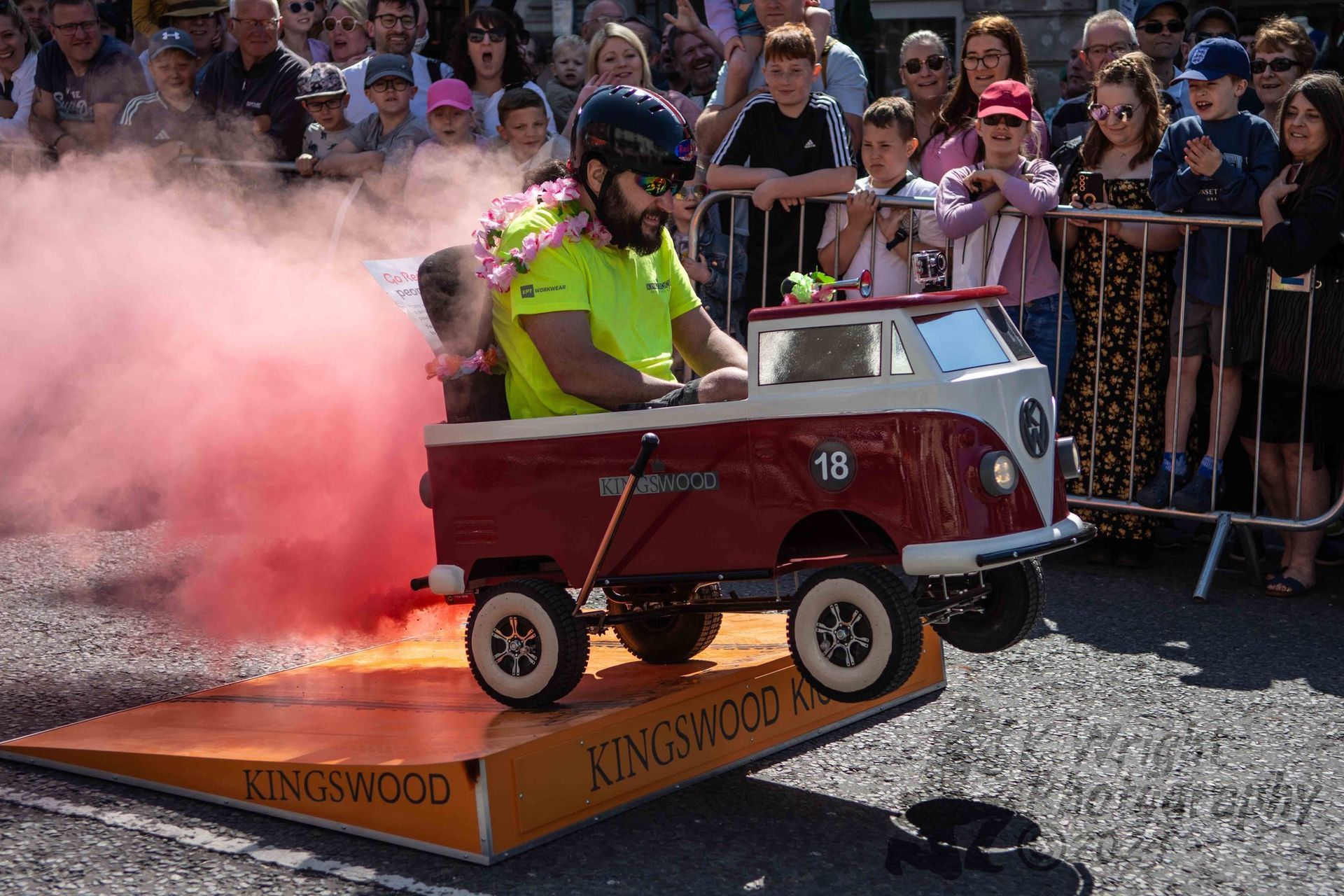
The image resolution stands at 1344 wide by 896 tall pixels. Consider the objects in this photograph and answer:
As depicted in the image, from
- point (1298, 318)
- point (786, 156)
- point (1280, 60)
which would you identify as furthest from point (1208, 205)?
point (786, 156)

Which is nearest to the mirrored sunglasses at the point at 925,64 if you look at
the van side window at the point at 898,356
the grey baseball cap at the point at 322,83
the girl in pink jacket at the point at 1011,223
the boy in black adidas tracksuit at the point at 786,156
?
the boy in black adidas tracksuit at the point at 786,156

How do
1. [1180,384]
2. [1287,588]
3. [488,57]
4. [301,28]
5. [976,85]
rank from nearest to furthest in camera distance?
[1287,588] → [1180,384] → [976,85] → [488,57] → [301,28]

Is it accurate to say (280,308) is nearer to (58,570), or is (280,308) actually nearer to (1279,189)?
(58,570)

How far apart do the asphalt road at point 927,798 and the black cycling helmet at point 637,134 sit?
1.67 metres

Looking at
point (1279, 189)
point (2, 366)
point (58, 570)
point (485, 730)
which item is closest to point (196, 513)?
point (58, 570)

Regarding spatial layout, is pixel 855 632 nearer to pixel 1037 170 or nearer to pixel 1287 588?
pixel 1287 588

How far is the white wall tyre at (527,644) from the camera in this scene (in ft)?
13.5

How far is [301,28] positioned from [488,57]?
1.93m

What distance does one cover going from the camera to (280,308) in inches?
274

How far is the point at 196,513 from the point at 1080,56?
4921 millimetres

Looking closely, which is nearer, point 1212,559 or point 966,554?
point 966,554

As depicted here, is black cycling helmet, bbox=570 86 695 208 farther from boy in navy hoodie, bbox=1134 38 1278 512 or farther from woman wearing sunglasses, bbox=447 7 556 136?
woman wearing sunglasses, bbox=447 7 556 136

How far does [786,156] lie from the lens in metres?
6.98

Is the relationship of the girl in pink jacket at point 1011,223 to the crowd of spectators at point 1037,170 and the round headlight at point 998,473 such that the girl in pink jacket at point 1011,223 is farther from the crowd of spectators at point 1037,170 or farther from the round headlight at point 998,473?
the round headlight at point 998,473
